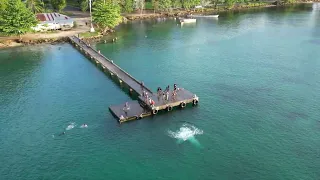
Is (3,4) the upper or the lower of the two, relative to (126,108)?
upper

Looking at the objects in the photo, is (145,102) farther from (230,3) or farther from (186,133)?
(230,3)

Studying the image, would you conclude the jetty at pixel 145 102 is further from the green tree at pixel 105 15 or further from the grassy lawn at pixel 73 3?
the grassy lawn at pixel 73 3

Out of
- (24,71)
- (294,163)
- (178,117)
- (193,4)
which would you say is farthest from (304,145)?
(193,4)

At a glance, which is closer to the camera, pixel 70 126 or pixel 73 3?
pixel 70 126

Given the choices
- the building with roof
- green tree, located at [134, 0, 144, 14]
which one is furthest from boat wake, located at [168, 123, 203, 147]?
green tree, located at [134, 0, 144, 14]

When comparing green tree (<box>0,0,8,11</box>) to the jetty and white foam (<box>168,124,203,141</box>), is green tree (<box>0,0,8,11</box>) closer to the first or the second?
the jetty

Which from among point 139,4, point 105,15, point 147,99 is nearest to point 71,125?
point 147,99

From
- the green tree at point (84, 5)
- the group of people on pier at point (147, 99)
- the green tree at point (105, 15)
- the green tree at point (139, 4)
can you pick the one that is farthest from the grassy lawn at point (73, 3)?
the group of people on pier at point (147, 99)
